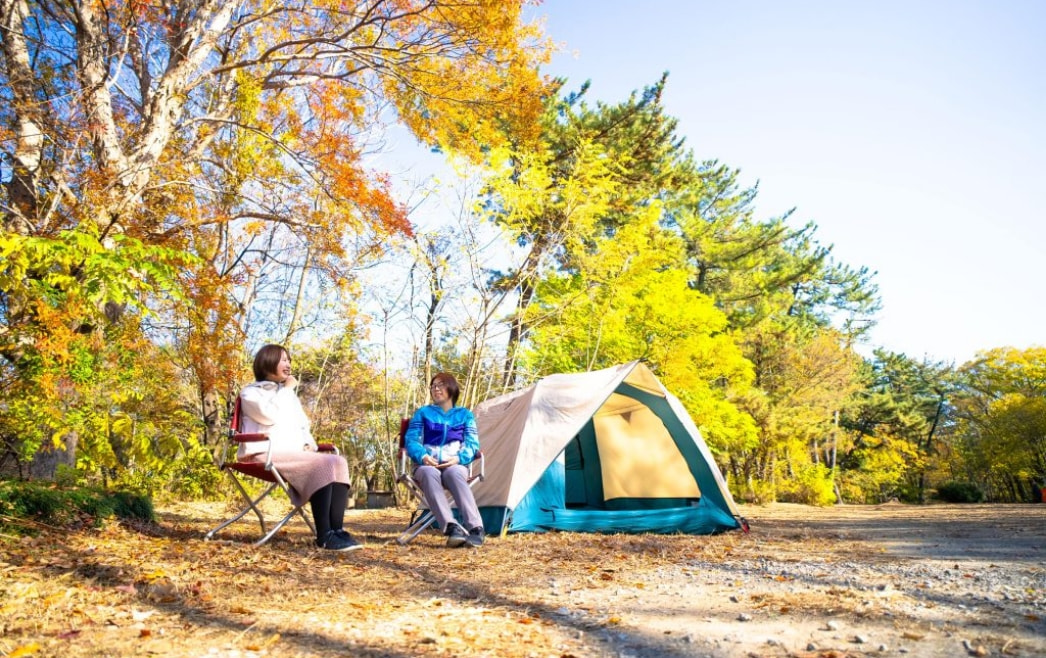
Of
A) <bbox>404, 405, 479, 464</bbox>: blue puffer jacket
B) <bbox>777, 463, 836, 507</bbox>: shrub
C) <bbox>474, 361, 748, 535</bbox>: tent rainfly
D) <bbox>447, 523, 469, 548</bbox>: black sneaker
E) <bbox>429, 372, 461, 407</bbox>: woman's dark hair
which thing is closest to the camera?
<bbox>447, 523, 469, 548</bbox>: black sneaker

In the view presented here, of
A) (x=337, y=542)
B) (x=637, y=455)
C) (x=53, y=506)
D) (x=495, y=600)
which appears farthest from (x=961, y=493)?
(x=53, y=506)

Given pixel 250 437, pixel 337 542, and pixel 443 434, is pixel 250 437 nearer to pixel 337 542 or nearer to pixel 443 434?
pixel 337 542

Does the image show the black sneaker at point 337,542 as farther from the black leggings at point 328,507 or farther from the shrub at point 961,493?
the shrub at point 961,493

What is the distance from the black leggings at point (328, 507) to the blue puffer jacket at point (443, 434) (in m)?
0.81

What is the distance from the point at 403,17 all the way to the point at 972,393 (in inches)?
949

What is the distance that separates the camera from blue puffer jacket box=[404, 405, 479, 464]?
4586 millimetres

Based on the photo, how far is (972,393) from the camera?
23109mm

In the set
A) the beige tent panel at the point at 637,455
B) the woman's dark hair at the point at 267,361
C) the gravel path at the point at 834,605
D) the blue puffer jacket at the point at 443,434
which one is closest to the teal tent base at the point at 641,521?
the beige tent panel at the point at 637,455

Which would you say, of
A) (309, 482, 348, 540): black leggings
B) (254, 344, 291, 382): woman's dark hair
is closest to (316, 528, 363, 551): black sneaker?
(309, 482, 348, 540): black leggings

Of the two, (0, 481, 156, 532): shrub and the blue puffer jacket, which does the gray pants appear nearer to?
the blue puffer jacket

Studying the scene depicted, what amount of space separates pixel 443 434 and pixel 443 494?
44 centimetres

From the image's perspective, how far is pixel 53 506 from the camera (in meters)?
3.63

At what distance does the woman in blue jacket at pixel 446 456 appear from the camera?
430cm

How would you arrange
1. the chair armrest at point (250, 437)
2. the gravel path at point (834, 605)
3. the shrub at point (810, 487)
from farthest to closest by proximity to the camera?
the shrub at point (810, 487), the chair armrest at point (250, 437), the gravel path at point (834, 605)
